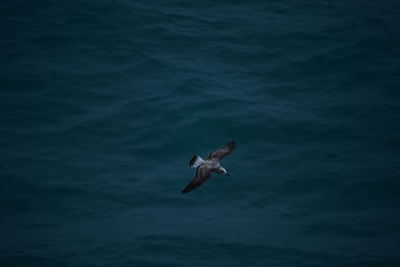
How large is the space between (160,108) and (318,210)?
25.8 feet

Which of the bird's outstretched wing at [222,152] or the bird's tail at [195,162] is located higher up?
the bird's outstretched wing at [222,152]

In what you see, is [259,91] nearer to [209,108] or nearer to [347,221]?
[209,108]

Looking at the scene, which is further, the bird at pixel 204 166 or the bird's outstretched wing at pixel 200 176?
the bird at pixel 204 166

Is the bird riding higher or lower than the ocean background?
lower

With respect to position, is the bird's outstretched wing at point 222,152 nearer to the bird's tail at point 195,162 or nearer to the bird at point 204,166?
the bird at point 204,166

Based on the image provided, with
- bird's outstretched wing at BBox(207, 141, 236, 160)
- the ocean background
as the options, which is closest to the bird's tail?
bird's outstretched wing at BBox(207, 141, 236, 160)

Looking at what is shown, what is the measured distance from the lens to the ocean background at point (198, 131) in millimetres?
22016

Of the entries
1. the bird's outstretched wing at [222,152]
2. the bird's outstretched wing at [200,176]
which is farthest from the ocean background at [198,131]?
the bird's outstretched wing at [200,176]

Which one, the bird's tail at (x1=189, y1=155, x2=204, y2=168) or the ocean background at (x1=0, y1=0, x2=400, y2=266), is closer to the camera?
the bird's tail at (x1=189, y1=155, x2=204, y2=168)

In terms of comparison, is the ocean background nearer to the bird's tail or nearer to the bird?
→ the bird

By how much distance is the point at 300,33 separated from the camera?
31.1 m

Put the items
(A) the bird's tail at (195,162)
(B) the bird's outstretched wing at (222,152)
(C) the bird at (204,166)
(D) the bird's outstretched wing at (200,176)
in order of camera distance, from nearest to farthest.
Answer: (D) the bird's outstretched wing at (200,176) → (C) the bird at (204,166) → (A) the bird's tail at (195,162) → (B) the bird's outstretched wing at (222,152)

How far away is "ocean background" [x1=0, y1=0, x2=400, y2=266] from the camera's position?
2202cm

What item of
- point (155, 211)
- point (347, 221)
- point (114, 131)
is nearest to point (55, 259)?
point (155, 211)
